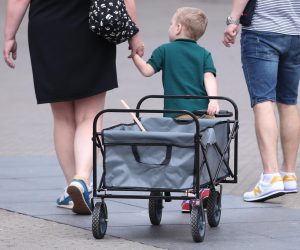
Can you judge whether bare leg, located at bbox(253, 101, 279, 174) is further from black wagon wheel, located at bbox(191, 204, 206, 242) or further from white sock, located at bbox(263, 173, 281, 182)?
black wagon wheel, located at bbox(191, 204, 206, 242)

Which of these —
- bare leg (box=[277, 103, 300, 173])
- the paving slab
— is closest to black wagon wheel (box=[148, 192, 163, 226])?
the paving slab

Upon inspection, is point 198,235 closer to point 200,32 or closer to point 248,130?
point 200,32

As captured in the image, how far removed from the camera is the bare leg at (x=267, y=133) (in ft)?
25.8

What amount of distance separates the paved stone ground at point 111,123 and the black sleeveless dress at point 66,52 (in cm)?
77

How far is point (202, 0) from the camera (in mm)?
26703

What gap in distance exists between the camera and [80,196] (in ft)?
22.8

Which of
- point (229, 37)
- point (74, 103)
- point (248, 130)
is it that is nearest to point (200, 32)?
point (229, 37)

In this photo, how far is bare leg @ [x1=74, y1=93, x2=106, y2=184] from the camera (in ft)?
23.9

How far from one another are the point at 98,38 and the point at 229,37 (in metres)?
1.02

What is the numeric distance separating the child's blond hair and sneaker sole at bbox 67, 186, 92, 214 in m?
1.28

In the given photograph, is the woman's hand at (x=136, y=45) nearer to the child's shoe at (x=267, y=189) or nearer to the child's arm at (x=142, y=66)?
the child's arm at (x=142, y=66)

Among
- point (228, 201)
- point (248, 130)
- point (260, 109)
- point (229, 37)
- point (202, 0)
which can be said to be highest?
point (229, 37)

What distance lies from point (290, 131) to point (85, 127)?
5.15ft

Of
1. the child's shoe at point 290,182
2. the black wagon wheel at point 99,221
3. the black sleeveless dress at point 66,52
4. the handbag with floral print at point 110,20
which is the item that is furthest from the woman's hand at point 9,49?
the child's shoe at point 290,182
